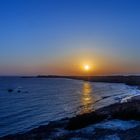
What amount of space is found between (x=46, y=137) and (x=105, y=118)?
933 centimetres

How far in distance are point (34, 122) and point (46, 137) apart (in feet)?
42.7

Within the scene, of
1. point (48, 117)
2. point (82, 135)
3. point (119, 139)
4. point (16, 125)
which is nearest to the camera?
point (119, 139)

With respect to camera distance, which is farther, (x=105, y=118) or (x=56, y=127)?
(x=105, y=118)

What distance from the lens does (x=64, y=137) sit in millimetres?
24359

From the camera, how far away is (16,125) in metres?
35.8

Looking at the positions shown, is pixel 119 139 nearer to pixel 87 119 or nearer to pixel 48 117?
pixel 87 119

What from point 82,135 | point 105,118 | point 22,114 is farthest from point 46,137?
point 22,114

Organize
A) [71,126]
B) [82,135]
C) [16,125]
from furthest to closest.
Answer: [16,125], [71,126], [82,135]

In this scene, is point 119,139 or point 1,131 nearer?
point 119,139

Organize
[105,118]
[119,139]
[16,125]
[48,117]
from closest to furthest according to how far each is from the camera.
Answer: [119,139] < [105,118] < [16,125] < [48,117]

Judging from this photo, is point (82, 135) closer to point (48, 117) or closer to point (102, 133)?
point (102, 133)

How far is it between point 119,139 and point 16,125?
17.0 m

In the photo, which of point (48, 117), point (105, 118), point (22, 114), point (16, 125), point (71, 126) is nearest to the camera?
point (71, 126)

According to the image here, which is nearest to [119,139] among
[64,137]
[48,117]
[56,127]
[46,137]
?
[64,137]
